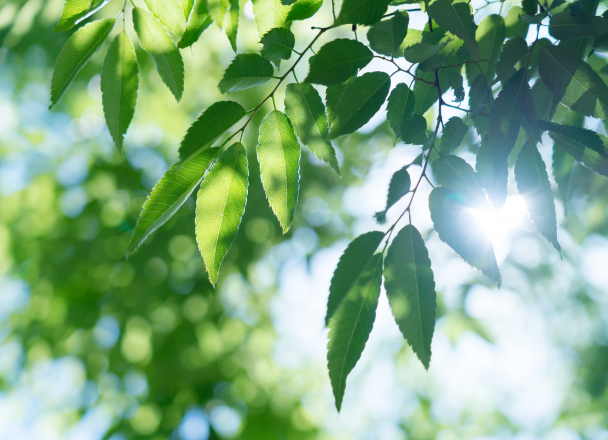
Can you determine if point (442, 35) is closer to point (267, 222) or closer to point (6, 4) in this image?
point (267, 222)

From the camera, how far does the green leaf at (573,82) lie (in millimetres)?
415

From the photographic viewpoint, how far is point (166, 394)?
2410 mm

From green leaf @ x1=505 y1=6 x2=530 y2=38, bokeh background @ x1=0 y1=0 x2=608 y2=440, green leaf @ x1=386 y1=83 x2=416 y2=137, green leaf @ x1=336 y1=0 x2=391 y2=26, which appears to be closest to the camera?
green leaf @ x1=336 y1=0 x2=391 y2=26

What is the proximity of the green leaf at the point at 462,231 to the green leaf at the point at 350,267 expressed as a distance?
0.07m

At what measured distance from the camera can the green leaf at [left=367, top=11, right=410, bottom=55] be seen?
0.40m

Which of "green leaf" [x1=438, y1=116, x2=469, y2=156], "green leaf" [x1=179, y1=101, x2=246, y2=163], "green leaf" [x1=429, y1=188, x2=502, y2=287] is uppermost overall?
"green leaf" [x1=179, y1=101, x2=246, y2=163]

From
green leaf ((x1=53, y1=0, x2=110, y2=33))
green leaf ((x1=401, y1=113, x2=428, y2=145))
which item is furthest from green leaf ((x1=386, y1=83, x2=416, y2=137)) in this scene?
green leaf ((x1=53, y1=0, x2=110, y2=33))

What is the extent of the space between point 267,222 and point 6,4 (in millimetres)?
2314

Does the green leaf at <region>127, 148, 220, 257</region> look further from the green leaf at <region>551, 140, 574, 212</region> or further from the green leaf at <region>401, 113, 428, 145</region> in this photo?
the green leaf at <region>551, 140, 574, 212</region>

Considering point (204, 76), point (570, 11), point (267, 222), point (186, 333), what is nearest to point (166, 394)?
point (186, 333)

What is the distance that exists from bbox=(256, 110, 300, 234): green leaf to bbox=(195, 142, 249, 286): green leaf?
0.03 meters

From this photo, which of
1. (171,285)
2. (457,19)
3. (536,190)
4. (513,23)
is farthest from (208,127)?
(171,285)

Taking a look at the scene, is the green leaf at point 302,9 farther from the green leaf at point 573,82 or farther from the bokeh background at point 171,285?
the bokeh background at point 171,285

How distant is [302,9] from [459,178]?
28cm
